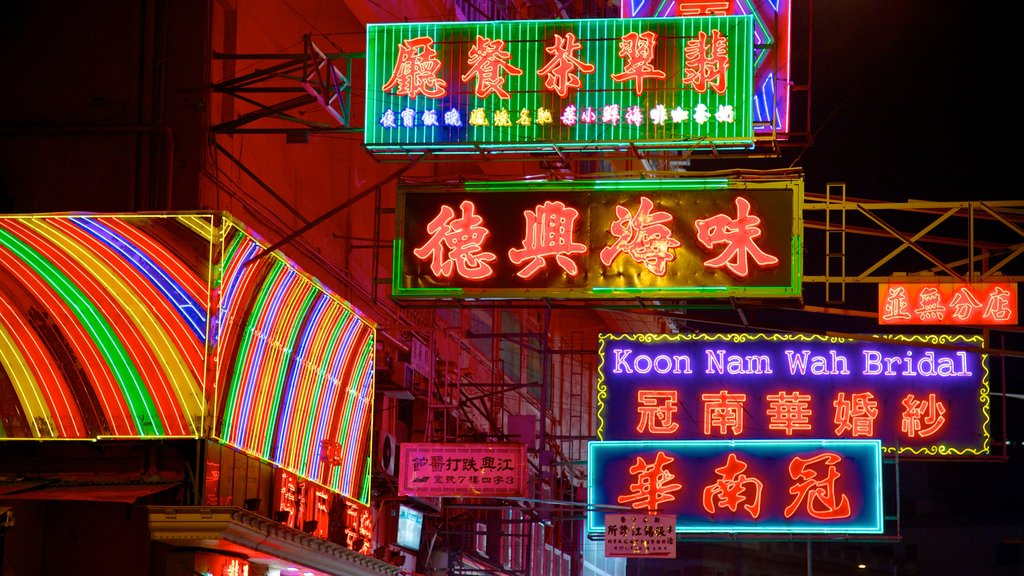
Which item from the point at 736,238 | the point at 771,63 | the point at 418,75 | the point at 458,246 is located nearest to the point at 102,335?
the point at 458,246

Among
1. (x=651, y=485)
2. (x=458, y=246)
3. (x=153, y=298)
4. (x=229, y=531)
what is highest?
(x=458, y=246)

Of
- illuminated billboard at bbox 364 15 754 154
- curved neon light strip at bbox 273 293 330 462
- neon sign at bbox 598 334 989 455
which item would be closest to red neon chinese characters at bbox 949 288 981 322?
neon sign at bbox 598 334 989 455

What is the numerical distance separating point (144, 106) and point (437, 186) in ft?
11.3

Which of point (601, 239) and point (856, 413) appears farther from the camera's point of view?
point (856, 413)

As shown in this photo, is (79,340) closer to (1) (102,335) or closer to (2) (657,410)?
(1) (102,335)

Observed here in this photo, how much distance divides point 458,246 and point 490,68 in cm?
211

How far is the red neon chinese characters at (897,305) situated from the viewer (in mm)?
20484

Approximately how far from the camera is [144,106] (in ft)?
52.3

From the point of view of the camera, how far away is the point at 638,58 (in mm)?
16250

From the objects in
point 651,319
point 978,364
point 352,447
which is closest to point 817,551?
point 651,319

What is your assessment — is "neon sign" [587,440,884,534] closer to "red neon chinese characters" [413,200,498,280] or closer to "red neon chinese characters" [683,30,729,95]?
"red neon chinese characters" [413,200,498,280]

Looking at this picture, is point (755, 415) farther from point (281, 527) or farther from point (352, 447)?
point (281, 527)

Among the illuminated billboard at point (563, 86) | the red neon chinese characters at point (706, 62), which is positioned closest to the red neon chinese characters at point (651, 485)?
the illuminated billboard at point (563, 86)

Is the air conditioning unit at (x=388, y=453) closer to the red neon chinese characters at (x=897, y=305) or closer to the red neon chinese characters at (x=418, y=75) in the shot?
the red neon chinese characters at (x=418, y=75)
